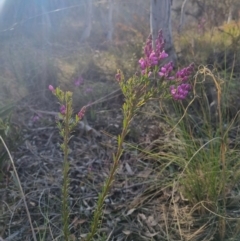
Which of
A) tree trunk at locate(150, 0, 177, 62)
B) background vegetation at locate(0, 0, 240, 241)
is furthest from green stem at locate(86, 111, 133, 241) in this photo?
tree trunk at locate(150, 0, 177, 62)

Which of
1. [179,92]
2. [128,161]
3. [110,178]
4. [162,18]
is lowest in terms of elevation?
[128,161]

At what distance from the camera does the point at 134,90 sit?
3.77 feet

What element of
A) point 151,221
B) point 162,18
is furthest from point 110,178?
point 162,18


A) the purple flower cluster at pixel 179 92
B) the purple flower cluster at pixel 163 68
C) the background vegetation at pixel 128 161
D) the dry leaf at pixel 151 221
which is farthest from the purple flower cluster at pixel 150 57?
the dry leaf at pixel 151 221

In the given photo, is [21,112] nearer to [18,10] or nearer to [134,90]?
[134,90]

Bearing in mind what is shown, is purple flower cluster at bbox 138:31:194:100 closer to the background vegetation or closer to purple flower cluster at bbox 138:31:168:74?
purple flower cluster at bbox 138:31:168:74

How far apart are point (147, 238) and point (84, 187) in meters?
0.64

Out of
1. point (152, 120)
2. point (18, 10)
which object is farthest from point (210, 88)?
point (18, 10)

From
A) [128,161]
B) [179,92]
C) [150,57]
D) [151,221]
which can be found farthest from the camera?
[128,161]

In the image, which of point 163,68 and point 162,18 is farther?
point 162,18

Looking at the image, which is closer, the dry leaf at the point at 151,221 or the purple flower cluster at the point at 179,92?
the purple flower cluster at the point at 179,92

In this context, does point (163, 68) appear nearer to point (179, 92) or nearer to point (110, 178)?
point (179, 92)

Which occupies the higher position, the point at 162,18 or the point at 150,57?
the point at 150,57

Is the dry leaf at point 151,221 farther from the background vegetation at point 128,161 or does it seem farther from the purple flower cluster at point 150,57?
the purple flower cluster at point 150,57
